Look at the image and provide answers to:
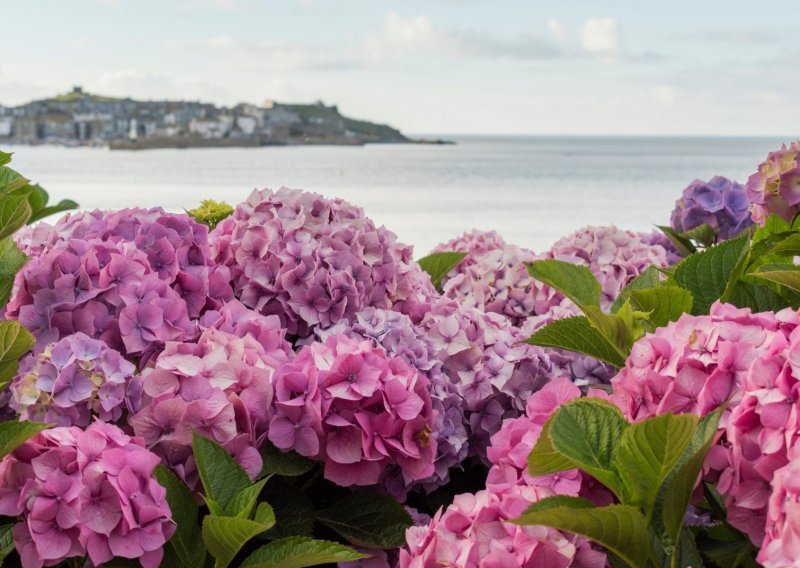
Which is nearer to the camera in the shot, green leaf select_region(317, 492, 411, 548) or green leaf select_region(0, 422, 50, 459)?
green leaf select_region(0, 422, 50, 459)

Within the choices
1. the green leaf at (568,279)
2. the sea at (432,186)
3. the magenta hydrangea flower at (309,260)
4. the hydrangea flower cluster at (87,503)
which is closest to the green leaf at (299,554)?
the hydrangea flower cluster at (87,503)

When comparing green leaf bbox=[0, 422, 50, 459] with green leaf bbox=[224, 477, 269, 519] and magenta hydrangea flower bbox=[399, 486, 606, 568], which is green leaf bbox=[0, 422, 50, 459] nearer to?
green leaf bbox=[224, 477, 269, 519]

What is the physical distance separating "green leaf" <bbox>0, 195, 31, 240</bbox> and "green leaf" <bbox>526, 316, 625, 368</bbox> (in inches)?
40.1

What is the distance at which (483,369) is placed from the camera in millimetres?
2371

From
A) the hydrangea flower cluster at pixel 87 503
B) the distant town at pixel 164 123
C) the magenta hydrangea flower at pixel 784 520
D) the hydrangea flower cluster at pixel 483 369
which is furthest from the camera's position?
the distant town at pixel 164 123

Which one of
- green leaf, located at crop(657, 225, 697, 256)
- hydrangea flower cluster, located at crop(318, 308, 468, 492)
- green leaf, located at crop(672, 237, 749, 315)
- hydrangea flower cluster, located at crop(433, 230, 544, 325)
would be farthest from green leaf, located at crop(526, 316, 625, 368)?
green leaf, located at crop(657, 225, 697, 256)

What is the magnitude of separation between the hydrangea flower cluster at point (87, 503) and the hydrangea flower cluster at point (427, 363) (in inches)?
25.4

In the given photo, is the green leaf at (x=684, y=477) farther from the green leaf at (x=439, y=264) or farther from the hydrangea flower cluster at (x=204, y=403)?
the green leaf at (x=439, y=264)

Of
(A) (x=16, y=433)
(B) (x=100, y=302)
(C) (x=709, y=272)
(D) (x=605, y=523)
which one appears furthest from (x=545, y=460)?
(B) (x=100, y=302)

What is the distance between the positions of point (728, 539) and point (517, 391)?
0.87m

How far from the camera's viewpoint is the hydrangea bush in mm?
1378

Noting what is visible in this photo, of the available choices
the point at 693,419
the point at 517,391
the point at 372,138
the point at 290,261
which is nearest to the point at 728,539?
the point at 693,419

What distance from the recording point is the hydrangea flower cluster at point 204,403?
71.2 inches

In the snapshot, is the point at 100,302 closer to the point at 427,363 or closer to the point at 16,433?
the point at 16,433
